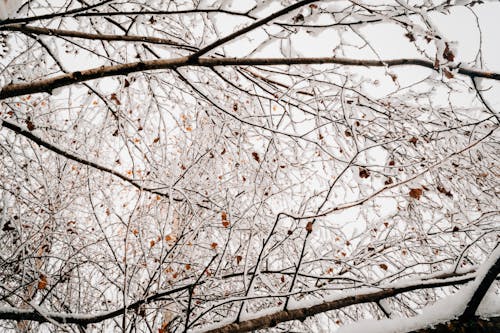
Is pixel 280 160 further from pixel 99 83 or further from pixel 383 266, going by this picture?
pixel 99 83

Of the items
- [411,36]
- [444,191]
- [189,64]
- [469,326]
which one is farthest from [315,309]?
[444,191]

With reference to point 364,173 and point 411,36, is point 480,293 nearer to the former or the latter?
point 364,173

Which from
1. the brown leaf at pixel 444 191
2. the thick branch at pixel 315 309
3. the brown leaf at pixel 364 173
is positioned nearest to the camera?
the thick branch at pixel 315 309

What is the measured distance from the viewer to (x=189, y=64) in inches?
63.7

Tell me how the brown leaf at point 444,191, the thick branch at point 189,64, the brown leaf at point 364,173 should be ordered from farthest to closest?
the brown leaf at point 444,191, the brown leaf at point 364,173, the thick branch at point 189,64

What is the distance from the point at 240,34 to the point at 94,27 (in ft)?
7.37

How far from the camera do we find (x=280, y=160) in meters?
3.01

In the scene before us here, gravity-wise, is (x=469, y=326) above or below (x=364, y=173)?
below

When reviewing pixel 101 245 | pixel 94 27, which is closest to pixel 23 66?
pixel 94 27

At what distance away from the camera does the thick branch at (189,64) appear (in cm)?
155

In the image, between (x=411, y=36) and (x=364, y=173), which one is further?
(x=364, y=173)

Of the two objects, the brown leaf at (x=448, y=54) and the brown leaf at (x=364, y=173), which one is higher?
the brown leaf at (x=448, y=54)

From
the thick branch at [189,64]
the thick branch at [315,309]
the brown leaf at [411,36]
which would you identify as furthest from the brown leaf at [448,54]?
the thick branch at [315,309]

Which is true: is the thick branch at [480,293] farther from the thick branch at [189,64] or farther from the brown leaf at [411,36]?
the brown leaf at [411,36]
